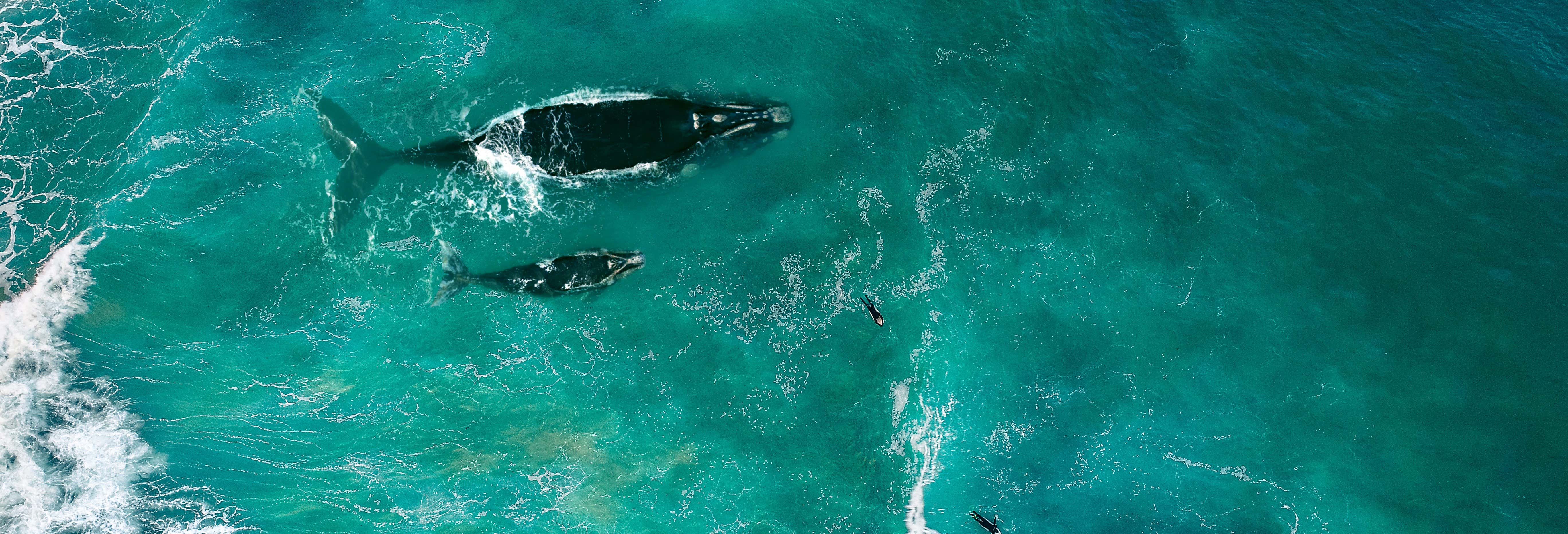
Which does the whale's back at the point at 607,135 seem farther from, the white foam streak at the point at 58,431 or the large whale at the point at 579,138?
the white foam streak at the point at 58,431

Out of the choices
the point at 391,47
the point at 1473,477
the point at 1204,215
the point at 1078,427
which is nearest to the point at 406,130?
the point at 391,47

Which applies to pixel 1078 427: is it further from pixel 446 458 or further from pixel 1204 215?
pixel 446 458

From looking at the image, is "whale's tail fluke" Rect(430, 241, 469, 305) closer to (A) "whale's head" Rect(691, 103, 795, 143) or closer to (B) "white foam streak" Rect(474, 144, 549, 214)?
(B) "white foam streak" Rect(474, 144, 549, 214)

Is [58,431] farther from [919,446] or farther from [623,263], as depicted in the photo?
[919,446]

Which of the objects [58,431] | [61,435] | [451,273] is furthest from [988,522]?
[58,431]

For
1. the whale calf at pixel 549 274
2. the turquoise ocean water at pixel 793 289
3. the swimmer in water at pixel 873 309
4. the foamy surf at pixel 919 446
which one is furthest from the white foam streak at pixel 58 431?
the foamy surf at pixel 919 446

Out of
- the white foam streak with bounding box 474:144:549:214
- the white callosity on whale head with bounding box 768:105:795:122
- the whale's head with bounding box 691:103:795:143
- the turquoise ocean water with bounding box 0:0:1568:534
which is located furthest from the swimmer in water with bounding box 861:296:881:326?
the white foam streak with bounding box 474:144:549:214

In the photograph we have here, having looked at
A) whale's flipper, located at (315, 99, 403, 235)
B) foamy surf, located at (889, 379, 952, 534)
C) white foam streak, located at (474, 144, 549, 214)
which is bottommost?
foamy surf, located at (889, 379, 952, 534)
